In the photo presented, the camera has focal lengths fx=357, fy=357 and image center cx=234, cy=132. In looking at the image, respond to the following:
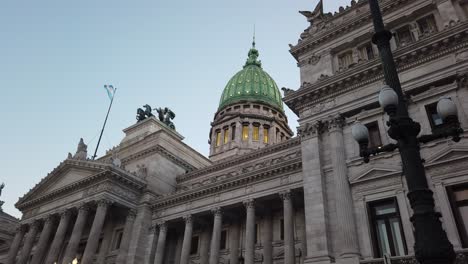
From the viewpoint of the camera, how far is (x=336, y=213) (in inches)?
714

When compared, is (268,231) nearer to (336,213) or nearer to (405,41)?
(336,213)

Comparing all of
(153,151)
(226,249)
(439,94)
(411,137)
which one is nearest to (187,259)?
(226,249)

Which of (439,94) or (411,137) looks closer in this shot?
(411,137)

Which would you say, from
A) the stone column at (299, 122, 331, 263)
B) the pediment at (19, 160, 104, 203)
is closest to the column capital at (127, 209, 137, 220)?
the pediment at (19, 160, 104, 203)

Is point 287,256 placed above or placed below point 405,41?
below

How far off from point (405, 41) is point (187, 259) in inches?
838

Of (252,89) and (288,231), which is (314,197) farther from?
(252,89)

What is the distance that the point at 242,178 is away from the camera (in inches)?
1075

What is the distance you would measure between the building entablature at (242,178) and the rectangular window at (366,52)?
7.75 metres

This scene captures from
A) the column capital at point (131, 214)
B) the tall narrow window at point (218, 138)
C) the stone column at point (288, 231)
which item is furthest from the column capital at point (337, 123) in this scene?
the tall narrow window at point (218, 138)

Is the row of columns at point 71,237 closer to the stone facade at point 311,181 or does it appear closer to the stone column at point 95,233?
the stone column at point 95,233

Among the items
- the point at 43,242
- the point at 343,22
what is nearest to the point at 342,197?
the point at 343,22

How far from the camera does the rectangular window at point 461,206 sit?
47.4 feet

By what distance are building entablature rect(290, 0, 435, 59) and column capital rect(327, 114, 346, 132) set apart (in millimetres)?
6299
